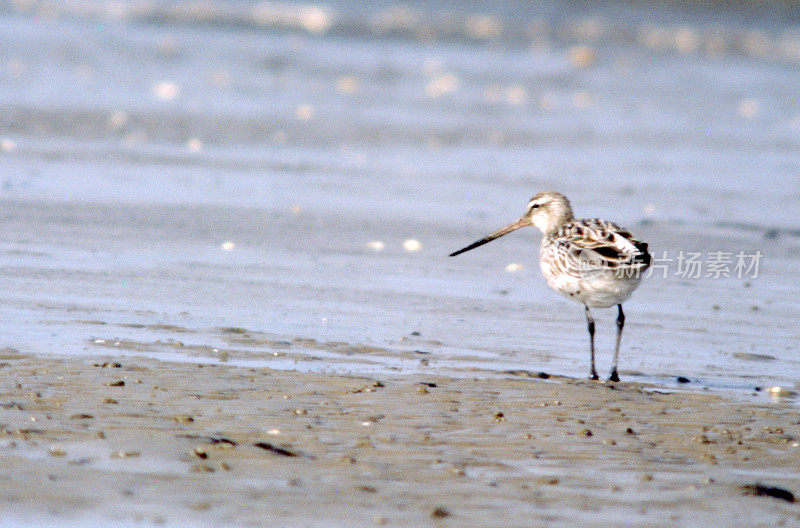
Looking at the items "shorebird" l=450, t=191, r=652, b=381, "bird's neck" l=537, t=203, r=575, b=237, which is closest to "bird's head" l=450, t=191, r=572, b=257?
"bird's neck" l=537, t=203, r=575, b=237

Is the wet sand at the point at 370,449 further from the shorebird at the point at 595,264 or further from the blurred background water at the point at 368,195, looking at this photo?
the shorebird at the point at 595,264

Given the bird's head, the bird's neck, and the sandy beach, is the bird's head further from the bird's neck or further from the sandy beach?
the sandy beach

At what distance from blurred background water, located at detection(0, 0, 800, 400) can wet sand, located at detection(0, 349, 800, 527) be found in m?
0.55

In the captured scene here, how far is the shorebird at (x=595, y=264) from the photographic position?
7314 millimetres

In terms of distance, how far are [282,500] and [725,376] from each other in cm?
334

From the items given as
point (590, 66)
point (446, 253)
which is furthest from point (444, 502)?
point (590, 66)

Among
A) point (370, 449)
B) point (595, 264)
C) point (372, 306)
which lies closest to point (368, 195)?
point (372, 306)

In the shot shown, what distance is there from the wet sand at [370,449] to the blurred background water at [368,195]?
0.55 m

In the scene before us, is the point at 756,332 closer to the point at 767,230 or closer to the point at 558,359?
the point at 558,359

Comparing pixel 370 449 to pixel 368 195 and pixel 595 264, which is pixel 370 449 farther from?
pixel 368 195

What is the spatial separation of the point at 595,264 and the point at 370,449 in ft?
8.01

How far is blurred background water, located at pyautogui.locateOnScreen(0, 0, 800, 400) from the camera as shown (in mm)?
7633

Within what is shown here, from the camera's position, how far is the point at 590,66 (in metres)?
25.3

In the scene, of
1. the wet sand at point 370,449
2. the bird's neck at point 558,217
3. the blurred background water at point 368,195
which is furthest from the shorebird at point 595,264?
the wet sand at point 370,449
